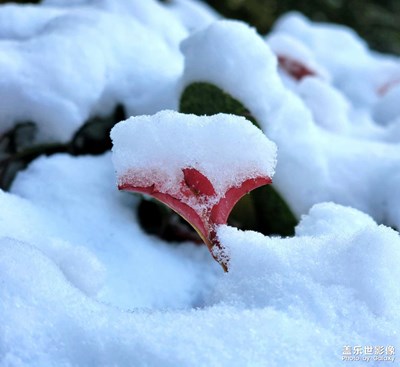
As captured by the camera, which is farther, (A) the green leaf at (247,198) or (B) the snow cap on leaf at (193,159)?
(A) the green leaf at (247,198)

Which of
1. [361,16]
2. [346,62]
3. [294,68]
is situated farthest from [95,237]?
[361,16]

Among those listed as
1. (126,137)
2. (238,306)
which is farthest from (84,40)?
(238,306)

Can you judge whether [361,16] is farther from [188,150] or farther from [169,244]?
[188,150]

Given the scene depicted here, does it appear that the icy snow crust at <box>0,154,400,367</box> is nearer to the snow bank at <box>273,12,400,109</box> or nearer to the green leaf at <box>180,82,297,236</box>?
the green leaf at <box>180,82,297,236</box>


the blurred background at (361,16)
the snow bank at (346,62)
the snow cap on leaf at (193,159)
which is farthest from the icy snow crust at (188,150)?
the blurred background at (361,16)

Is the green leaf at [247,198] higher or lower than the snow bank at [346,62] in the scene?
higher

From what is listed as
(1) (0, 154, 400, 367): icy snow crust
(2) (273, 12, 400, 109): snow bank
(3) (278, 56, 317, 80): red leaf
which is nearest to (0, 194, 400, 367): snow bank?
(1) (0, 154, 400, 367): icy snow crust

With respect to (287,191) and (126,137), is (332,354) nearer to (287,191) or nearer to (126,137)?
(126,137)

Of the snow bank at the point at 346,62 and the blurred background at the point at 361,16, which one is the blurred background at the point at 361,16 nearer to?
the blurred background at the point at 361,16
